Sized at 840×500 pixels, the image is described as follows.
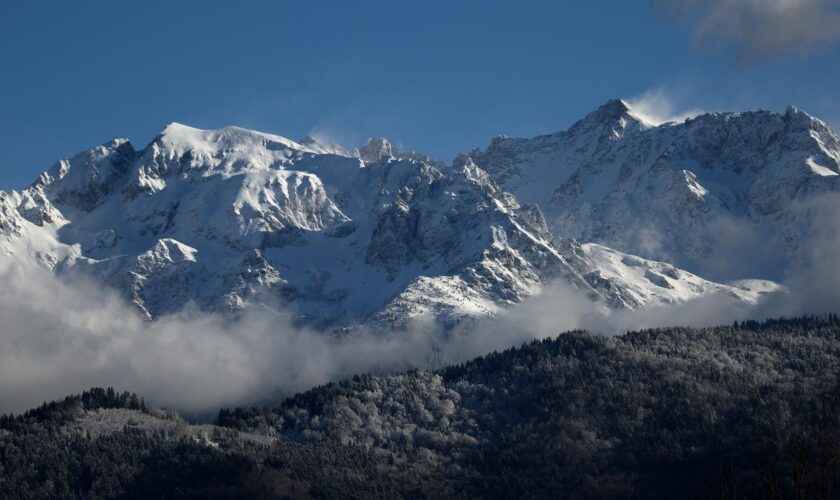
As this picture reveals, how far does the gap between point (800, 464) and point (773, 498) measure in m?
4.70

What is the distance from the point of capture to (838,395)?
3979 inches

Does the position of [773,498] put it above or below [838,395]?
→ below

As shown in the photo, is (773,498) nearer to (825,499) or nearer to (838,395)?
(825,499)

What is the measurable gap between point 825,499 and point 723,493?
679 centimetres

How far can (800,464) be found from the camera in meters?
99.9

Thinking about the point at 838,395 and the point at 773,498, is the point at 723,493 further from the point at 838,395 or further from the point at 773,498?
the point at 838,395

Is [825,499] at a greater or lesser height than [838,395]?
lesser

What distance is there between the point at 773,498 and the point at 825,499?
3.39 m

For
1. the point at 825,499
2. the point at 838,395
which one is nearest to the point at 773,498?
the point at 825,499

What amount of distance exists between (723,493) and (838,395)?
11.3m

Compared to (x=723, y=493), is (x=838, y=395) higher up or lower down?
higher up

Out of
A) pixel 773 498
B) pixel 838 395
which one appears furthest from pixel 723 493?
pixel 838 395

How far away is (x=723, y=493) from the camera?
9812 centimetres
